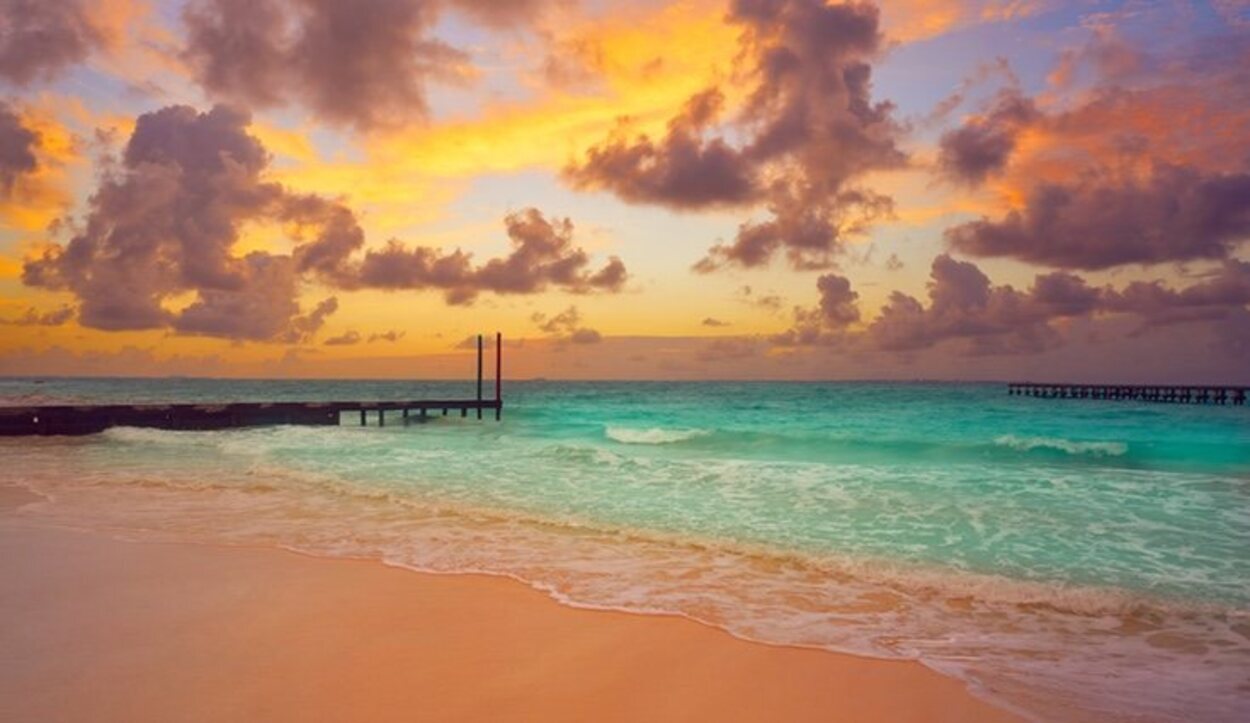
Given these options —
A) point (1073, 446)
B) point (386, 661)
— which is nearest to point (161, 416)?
point (386, 661)

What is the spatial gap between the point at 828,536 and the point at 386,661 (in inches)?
286

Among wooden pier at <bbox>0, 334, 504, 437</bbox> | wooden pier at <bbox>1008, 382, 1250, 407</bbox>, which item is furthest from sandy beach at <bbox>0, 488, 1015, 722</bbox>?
wooden pier at <bbox>1008, 382, 1250, 407</bbox>

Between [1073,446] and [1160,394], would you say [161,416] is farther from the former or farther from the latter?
[1160,394]

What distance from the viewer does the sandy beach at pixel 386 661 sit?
14.9ft

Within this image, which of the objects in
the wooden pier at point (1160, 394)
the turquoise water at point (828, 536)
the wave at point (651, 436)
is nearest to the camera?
the turquoise water at point (828, 536)

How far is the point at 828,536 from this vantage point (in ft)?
36.0

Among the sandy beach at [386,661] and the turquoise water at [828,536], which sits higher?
the sandy beach at [386,661]

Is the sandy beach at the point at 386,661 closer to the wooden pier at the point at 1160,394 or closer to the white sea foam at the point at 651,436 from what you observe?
the white sea foam at the point at 651,436

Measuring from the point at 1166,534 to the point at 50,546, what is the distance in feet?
49.1

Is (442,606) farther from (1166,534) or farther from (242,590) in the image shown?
(1166,534)

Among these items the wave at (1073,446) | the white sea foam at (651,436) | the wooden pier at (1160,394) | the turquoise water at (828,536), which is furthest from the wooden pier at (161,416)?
the wooden pier at (1160,394)

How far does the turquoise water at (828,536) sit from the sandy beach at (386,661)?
66 cm

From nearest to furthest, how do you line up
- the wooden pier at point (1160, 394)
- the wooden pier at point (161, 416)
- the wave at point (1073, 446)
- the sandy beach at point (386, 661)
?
the sandy beach at point (386, 661), the wave at point (1073, 446), the wooden pier at point (161, 416), the wooden pier at point (1160, 394)

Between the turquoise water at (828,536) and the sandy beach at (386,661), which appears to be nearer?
the sandy beach at (386,661)
